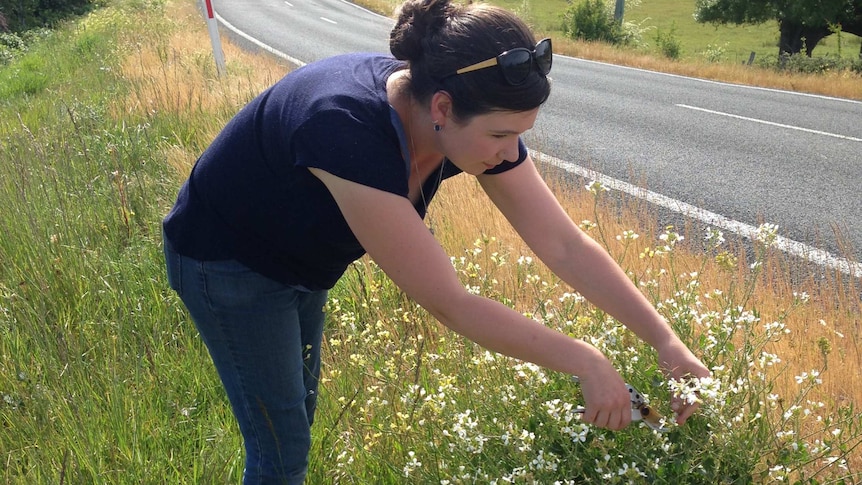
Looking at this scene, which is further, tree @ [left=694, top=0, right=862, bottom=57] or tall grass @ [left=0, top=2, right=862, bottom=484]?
tree @ [left=694, top=0, right=862, bottom=57]

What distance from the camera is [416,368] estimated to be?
2.16m

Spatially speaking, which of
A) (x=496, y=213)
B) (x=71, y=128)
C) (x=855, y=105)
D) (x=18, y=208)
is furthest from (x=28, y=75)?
(x=855, y=105)

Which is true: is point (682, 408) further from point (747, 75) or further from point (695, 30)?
point (695, 30)

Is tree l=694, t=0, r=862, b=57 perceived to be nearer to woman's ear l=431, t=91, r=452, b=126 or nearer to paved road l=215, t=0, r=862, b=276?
paved road l=215, t=0, r=862, b=276

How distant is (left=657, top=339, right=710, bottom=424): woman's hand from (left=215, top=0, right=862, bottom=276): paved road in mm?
1776

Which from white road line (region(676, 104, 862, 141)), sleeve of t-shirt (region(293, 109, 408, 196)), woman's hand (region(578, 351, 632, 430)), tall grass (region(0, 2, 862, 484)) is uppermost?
sleeve of t-shirt (region(293, 109, 408, 196))

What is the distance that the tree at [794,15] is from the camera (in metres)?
24.5

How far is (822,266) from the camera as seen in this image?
4035mm

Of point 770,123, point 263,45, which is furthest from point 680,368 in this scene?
point 263,45

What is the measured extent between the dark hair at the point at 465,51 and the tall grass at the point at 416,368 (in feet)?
2.38

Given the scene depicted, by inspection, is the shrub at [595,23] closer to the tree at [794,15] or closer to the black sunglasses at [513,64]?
the tree at [794,15]

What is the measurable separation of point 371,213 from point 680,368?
80cm

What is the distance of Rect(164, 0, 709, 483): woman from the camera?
147cm

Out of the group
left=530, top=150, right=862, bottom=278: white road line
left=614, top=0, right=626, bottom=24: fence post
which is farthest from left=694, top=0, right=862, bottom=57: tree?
left=530, top=150, right=862, bottom=278: white road line
